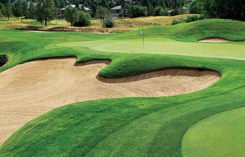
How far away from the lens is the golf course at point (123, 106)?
18.5ft

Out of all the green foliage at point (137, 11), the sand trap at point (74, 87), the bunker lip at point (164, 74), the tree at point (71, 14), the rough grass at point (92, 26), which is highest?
the green foliage at point (137, 11)

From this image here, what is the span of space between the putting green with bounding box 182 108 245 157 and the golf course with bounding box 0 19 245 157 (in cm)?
2

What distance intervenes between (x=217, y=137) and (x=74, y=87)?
383 inches

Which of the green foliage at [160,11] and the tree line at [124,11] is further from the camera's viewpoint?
the green foliage at [160,11]

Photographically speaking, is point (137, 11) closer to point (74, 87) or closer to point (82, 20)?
point (82, 20)

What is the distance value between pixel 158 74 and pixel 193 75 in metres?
2.12

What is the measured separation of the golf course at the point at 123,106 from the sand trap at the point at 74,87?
55 millimetres

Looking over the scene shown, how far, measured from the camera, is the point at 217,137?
18.0ft

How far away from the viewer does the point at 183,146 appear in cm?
526

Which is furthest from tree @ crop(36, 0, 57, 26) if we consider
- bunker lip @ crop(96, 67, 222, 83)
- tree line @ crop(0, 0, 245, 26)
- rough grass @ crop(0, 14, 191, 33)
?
bunker lip @ crop(96, 67, 222, 83)

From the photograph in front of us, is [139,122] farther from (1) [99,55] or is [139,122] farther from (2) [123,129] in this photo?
(1) [99,55]

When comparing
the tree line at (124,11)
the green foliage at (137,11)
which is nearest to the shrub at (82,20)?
the tree line at (124,11)

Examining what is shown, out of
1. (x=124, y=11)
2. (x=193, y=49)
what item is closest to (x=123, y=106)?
(x=193, y=49)

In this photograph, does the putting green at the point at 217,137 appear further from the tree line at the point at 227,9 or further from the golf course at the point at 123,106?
the tree line at the point at 227,9
